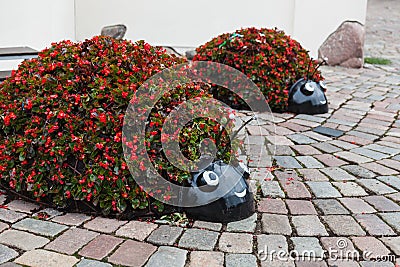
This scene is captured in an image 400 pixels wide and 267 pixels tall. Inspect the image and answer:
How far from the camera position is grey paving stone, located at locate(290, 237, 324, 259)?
8.85ft

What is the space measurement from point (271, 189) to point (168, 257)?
1.15 metres

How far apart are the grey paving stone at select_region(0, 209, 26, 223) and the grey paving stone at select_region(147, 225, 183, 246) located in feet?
2.75

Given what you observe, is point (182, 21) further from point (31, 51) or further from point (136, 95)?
point (136, 95)

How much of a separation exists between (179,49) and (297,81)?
2841mm

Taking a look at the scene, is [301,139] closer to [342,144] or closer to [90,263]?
[342,144]

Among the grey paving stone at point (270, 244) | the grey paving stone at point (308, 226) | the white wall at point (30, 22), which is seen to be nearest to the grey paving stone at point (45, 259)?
the grey paving stone at point (270, 244)

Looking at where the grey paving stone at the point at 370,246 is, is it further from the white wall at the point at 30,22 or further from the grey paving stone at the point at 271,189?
the white wall at the point at 30,22

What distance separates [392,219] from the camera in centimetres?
312

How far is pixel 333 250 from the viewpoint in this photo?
2.73m

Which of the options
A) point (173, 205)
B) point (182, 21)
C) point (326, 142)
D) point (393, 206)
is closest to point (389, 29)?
point (182, 21)

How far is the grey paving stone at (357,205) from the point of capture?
323 cm

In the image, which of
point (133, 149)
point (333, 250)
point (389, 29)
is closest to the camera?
point (333, 250)

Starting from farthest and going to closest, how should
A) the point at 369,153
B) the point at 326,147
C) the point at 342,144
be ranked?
the point at 342,144 < the point at 326,147 < the point at 369,153

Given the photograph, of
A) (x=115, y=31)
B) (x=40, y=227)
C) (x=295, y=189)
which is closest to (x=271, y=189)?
(x=295, y=189)
